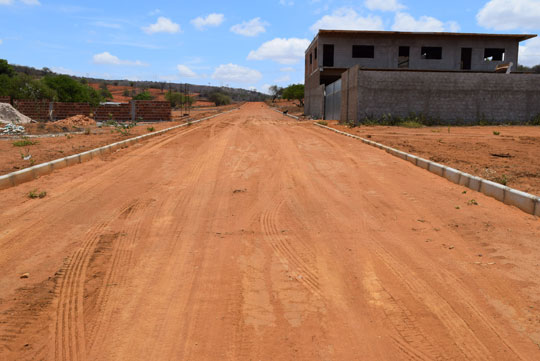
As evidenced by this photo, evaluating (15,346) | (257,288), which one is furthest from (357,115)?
(15,346)

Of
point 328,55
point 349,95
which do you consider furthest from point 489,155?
point 328,55

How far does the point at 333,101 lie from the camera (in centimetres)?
2631

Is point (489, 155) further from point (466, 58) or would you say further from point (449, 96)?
→ point (466, 58)

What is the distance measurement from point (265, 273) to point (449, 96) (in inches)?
785

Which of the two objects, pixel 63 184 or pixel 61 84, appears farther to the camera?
pixel 61 84

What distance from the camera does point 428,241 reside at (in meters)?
4.95

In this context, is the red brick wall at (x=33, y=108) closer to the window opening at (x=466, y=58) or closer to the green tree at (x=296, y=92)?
the window opening at (x=466, y=58)

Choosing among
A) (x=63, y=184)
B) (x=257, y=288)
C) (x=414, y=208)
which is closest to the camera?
(x=257, y=288)

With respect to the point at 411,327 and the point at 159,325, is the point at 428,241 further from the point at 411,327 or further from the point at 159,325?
the point at 159,325

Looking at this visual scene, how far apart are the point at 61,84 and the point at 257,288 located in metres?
45.2

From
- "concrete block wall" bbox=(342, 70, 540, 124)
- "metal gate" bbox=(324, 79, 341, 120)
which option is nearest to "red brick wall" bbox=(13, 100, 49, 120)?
"metal gate" bbox=(324, 79, 341, 120)

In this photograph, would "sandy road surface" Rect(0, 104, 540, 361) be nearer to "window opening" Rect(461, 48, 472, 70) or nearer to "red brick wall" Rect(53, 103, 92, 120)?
"red brick wall" Rect(53, 103, 92, 120)

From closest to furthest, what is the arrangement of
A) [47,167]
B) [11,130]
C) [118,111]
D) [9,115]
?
[47,167]
[11,130]
[9,115]
[118,111]

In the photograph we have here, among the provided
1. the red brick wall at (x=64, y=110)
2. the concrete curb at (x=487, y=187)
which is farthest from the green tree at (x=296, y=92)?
the concrete curb at (x=487, y=187)
